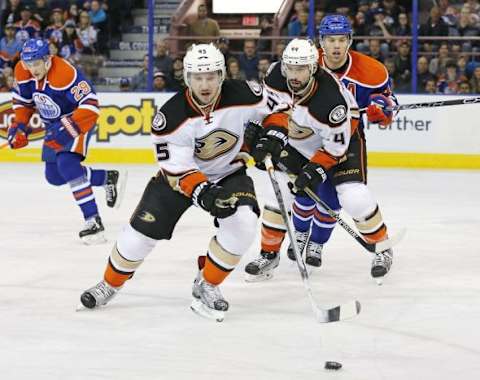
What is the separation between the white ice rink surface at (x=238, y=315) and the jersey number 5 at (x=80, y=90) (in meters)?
0.75

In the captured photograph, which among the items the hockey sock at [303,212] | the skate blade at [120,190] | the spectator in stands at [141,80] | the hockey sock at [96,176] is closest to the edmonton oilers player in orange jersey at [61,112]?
the hockey sock at [96,176]

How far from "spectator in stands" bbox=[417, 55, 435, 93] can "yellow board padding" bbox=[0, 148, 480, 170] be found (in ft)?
2.13

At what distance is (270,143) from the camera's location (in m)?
3.76

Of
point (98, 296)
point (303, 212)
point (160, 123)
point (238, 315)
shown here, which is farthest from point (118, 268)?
point (303, 212)

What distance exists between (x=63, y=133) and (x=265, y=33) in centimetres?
513

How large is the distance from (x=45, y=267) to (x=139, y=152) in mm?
4373

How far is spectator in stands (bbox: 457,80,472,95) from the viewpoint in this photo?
895 cm

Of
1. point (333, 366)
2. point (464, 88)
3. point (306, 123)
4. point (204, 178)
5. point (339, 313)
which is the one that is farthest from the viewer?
point (464, 88)

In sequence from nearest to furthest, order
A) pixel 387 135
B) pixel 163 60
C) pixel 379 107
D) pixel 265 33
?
pixel 379 107 < pixel 387 135 < pixel 163 60 < pixel 265 33

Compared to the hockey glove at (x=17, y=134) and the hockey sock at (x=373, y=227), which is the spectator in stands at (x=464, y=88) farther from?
the hockey sock at (x=373, y=227)

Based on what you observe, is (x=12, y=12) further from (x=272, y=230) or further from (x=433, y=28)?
(x=272, y=230)

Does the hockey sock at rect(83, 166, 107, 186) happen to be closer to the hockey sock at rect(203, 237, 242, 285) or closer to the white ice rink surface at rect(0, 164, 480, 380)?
the white ice rink surface at rect(0, 164, 480, 380)

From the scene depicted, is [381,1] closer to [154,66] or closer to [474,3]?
[474,3]

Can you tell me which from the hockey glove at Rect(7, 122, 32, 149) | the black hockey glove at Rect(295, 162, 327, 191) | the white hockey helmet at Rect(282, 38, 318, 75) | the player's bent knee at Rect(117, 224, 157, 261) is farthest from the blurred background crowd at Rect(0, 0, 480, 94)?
the player's bent knee at Rect(117, 224, 157, 261)
